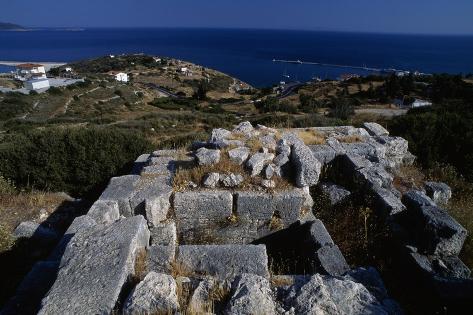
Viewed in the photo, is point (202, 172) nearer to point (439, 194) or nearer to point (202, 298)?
point (202, 298)

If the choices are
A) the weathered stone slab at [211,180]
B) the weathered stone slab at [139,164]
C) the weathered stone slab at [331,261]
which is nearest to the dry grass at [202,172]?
the weathered stone slab at [211,180]

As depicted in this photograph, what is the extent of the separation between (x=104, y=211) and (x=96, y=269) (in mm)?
2014

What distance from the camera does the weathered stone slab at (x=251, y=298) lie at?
11.3 feet

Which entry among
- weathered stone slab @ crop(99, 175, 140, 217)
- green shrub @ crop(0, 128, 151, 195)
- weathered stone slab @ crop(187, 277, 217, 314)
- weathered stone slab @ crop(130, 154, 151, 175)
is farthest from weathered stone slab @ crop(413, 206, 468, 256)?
green shrub @ crop(0, 128, 151, 195)

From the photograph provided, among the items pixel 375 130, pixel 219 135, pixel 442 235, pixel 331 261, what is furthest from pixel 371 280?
pixel 375 130

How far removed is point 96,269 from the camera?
4.04m

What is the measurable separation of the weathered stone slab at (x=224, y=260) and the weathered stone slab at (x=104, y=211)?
1.66 m

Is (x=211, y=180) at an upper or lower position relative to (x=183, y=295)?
upper

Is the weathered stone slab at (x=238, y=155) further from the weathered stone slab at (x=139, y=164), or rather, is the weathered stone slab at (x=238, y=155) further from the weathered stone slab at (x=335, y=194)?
the weathered stone slab at (x=139, y=164)

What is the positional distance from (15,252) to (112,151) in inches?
156

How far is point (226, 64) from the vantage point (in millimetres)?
159750

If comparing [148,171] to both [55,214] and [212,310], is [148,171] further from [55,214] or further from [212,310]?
[212,310]

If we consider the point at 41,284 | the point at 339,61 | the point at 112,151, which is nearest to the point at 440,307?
the point at 41,284

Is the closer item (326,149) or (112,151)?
(326,149)
